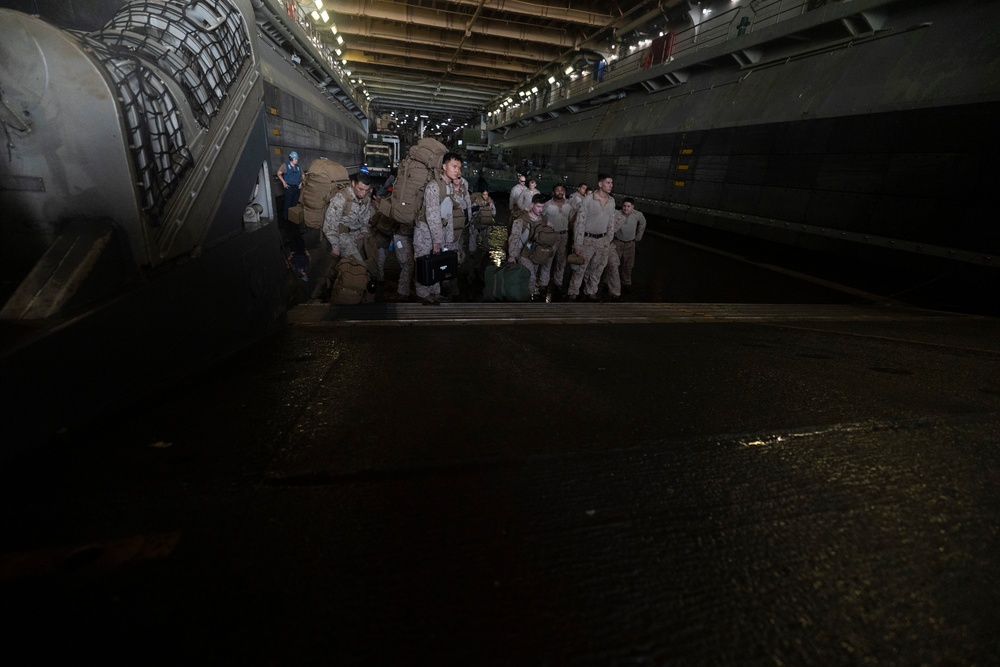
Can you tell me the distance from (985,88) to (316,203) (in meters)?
12.0

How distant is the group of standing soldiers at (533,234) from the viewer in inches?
241

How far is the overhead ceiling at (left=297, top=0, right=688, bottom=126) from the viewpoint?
1711 cm

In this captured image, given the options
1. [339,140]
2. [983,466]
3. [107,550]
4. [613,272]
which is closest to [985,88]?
[613,272]

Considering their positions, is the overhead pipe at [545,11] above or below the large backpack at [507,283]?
above

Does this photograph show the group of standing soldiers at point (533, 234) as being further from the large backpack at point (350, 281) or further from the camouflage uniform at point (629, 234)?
the large backpack at point (350, 281)

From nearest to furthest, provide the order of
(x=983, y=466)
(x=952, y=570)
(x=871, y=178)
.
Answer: (x=952, y=570), (x=983, y=466), (x=871, y=178)

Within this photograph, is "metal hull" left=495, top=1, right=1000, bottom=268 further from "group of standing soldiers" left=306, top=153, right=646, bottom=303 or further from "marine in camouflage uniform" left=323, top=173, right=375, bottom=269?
"marine in camouflage uniform" left=323, top=173, right=375, bottom=269

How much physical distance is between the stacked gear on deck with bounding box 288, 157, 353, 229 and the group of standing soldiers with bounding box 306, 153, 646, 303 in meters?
1.39

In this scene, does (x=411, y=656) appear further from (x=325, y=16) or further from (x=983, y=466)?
(x=325, y=16)

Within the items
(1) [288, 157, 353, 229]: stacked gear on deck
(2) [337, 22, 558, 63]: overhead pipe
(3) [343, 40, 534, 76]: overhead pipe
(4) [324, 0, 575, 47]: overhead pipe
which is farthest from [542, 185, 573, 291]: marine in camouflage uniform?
(3) [343, 40, 534, 76]: overhead pipe

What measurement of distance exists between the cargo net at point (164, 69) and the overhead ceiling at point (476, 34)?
15.1 meters

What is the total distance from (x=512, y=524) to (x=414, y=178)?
5167 millimetres

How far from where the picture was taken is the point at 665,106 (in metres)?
16.4

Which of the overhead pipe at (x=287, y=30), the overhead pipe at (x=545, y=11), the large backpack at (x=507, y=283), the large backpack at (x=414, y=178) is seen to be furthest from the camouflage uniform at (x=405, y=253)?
the overhead pipe at (x=545, y=11)
